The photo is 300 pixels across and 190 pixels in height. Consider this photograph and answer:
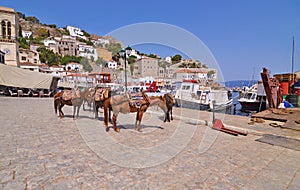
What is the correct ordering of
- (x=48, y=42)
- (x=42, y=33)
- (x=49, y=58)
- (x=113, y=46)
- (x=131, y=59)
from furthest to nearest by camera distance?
(x=42, y=33) → (x=48, y=42) → (x=49, y=58) → (x=131, y=59) → (x=113, y=46)

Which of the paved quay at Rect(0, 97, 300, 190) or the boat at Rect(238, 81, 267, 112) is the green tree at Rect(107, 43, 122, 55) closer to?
the paved quay at Rect(0, 97, 300, 190)

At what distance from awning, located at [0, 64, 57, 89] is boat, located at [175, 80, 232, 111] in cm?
1561

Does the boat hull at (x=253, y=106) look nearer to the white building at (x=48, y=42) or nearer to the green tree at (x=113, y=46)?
the green tree at (x=113, y=46)

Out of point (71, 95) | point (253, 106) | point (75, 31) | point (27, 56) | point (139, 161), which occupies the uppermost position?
point (75, 31)

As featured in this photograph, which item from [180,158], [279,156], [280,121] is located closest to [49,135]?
[180,158]

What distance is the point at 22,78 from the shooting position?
59.7 feet

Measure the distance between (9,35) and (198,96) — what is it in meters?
33.9

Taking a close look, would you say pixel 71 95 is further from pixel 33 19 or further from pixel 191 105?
pixel 33 19

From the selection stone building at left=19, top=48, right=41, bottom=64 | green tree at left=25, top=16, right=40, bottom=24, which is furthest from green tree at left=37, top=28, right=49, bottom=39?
stone building at left=19, top=48, right=41, bottom=64

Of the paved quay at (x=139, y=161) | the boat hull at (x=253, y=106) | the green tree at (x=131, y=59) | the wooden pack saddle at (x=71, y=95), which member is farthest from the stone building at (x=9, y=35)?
the boat hull at (x=253, y=106)

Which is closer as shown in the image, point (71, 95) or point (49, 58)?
point (71, 95)

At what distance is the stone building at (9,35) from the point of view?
29.6 metres

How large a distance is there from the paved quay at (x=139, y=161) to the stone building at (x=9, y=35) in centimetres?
3240

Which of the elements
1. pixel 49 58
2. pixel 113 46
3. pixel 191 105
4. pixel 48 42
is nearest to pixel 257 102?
pixel 191 105
